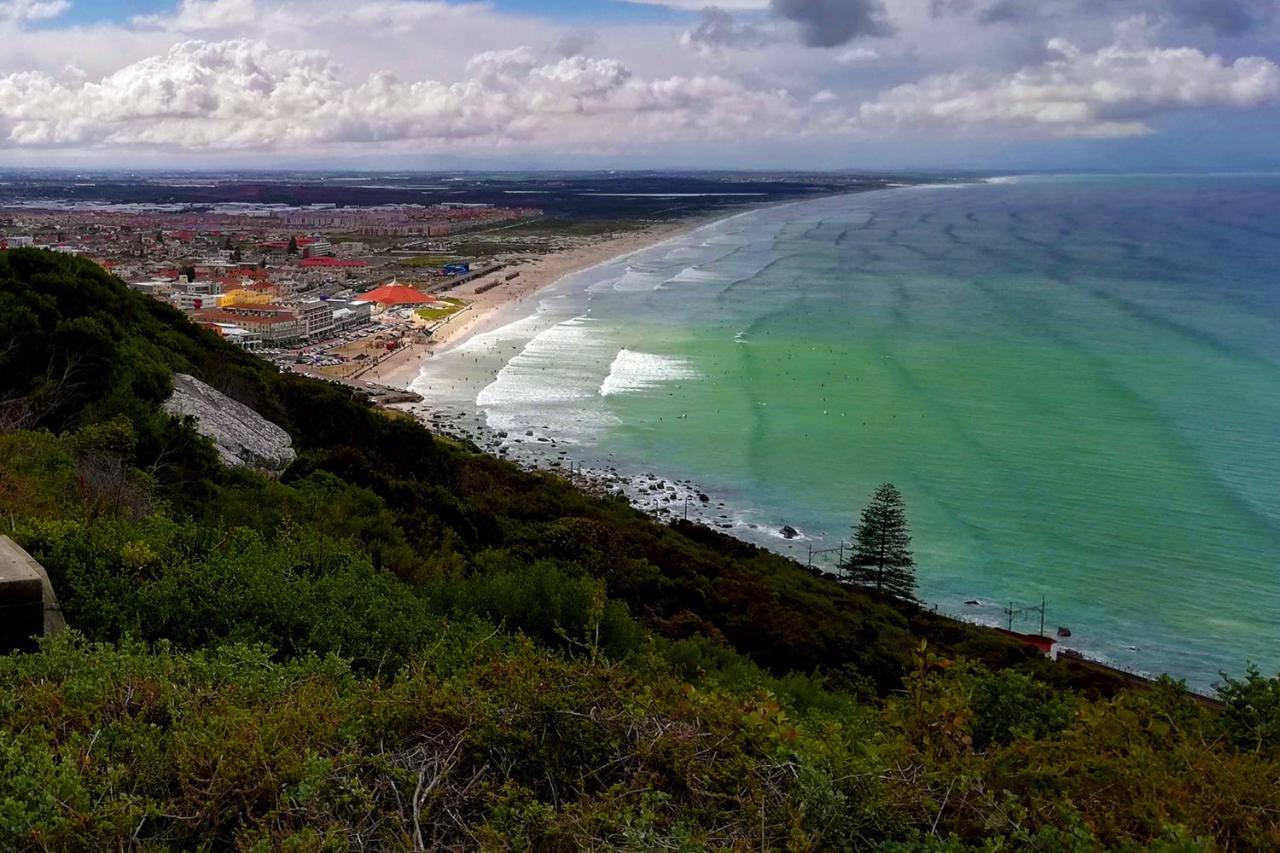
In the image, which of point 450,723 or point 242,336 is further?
point 242,336

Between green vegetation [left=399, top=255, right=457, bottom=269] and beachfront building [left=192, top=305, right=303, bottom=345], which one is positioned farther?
green vegetation [left=399, top=255, right=457, bottom=269]

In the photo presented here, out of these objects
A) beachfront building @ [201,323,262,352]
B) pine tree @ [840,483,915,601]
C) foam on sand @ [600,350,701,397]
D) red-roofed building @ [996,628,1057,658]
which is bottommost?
red-roofed building @ [996,628,1057,658]

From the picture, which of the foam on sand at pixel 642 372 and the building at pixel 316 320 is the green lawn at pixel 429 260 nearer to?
the building at pixel 316 320

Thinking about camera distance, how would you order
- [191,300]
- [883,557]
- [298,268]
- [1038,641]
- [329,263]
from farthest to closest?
[329,263], [298,268], [191,300], [883,557], [1038,641]

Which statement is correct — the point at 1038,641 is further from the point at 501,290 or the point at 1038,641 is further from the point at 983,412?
the point at 501,290

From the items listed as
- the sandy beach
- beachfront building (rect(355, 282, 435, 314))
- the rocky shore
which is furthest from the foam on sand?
beachfront building (rect(355, 282, 435, 314))

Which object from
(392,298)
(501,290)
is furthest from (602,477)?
(501,290)

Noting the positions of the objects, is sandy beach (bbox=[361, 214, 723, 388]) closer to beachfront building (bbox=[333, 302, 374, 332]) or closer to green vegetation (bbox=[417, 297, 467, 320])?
green vegetation (bbox=[417, 297, 467, 320])
